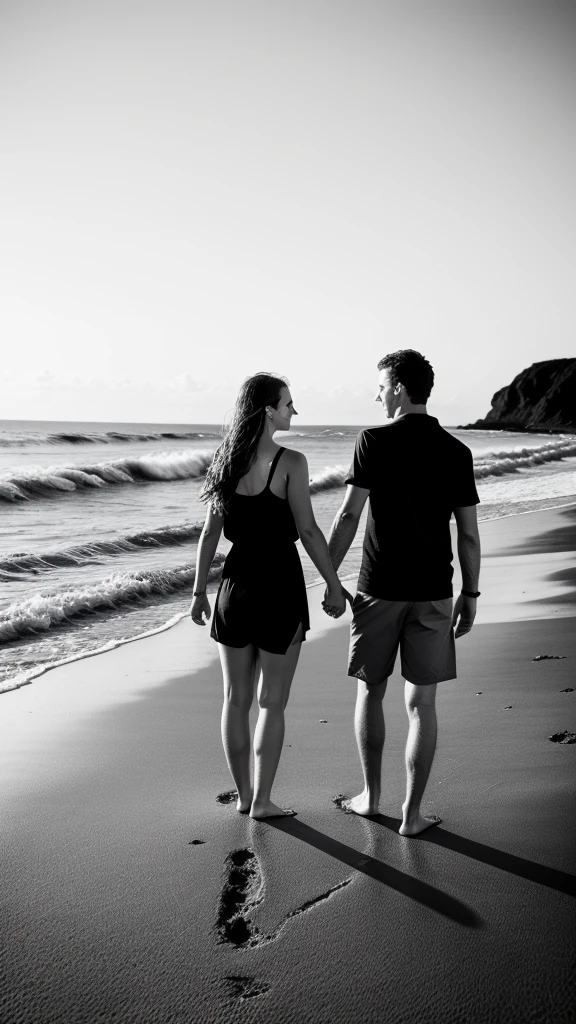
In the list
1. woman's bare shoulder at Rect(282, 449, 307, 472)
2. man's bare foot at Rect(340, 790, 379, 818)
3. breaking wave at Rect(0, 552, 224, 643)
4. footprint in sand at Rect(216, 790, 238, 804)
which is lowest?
breaking wave at Rect(0, 552, 224, 643)

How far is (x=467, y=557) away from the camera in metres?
2.95

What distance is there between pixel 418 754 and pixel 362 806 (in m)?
0.37

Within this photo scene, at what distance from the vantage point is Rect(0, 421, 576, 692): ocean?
6.67 m

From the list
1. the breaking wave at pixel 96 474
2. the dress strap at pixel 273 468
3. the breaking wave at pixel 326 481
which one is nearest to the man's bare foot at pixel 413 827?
the dress strap at pixel 273 468

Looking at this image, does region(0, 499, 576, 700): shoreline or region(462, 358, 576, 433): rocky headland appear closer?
region(0, 499, 576, 700): shoreline

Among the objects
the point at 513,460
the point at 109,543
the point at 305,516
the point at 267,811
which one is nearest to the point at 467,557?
the point at 305,516

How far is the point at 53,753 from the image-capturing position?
3.76 meters

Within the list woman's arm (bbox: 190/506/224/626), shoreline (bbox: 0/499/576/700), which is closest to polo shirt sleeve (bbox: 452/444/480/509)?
woman's arm (bbox: 190/506/224/626)

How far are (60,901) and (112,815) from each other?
616mm

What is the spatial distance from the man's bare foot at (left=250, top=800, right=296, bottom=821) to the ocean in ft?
8.45

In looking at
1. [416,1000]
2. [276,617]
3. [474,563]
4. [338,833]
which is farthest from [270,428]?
[416,1000]

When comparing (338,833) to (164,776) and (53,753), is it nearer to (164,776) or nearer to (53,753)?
(164,776)

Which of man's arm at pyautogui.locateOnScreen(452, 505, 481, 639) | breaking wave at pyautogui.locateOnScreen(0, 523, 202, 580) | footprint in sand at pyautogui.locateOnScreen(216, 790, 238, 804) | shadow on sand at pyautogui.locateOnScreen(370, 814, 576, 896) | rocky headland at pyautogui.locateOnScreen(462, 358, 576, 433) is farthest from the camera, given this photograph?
rocky headland at pyautogui.locateOnScreen(462, 358, 576, 433)

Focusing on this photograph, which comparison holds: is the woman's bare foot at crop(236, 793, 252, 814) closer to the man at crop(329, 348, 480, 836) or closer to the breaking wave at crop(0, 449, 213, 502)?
the man at crop(329, 348, 480, 836)
